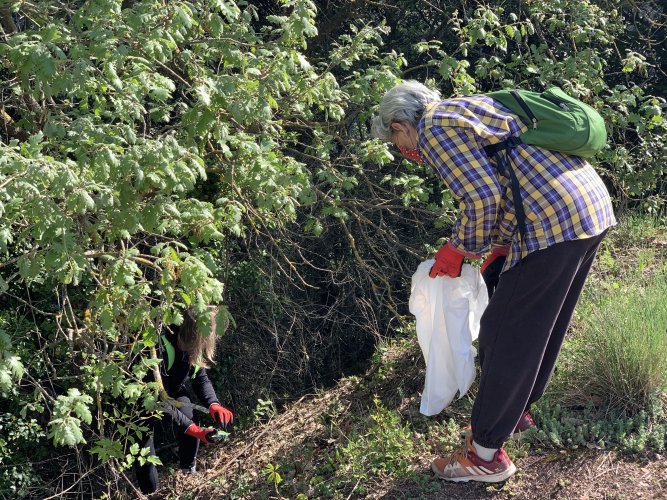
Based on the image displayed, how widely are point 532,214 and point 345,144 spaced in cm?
204

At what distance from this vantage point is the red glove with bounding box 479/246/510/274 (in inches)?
146

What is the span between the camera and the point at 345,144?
195 inches

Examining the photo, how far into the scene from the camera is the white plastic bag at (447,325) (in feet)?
12.5

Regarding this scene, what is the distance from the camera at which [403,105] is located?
3209 mm

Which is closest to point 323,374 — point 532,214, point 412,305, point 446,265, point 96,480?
point 96,480

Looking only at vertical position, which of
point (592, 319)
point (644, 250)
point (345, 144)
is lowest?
point (644, 250)

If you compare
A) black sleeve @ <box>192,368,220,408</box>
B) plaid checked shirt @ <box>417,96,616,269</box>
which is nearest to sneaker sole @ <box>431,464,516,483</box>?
plaid checked shirt @ <box>417,96,616,269</box>

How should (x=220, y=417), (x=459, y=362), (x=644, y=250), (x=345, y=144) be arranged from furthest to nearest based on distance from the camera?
1. (x=644, y=250)
2. (x=345, y=144)
3. (x=220, y=417)
4. (x=459, y=362)

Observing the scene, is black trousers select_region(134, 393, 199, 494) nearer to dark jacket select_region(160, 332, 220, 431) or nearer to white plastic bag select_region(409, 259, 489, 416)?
dark jacket select_region(160, 332, 220, 431)

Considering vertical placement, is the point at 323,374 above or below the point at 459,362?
below

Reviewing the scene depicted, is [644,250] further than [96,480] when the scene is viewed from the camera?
Yes

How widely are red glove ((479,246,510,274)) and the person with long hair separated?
1.45 m

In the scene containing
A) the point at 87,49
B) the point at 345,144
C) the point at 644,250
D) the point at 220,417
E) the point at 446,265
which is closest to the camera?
the point at 87,49

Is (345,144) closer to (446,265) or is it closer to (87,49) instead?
(446,265)
